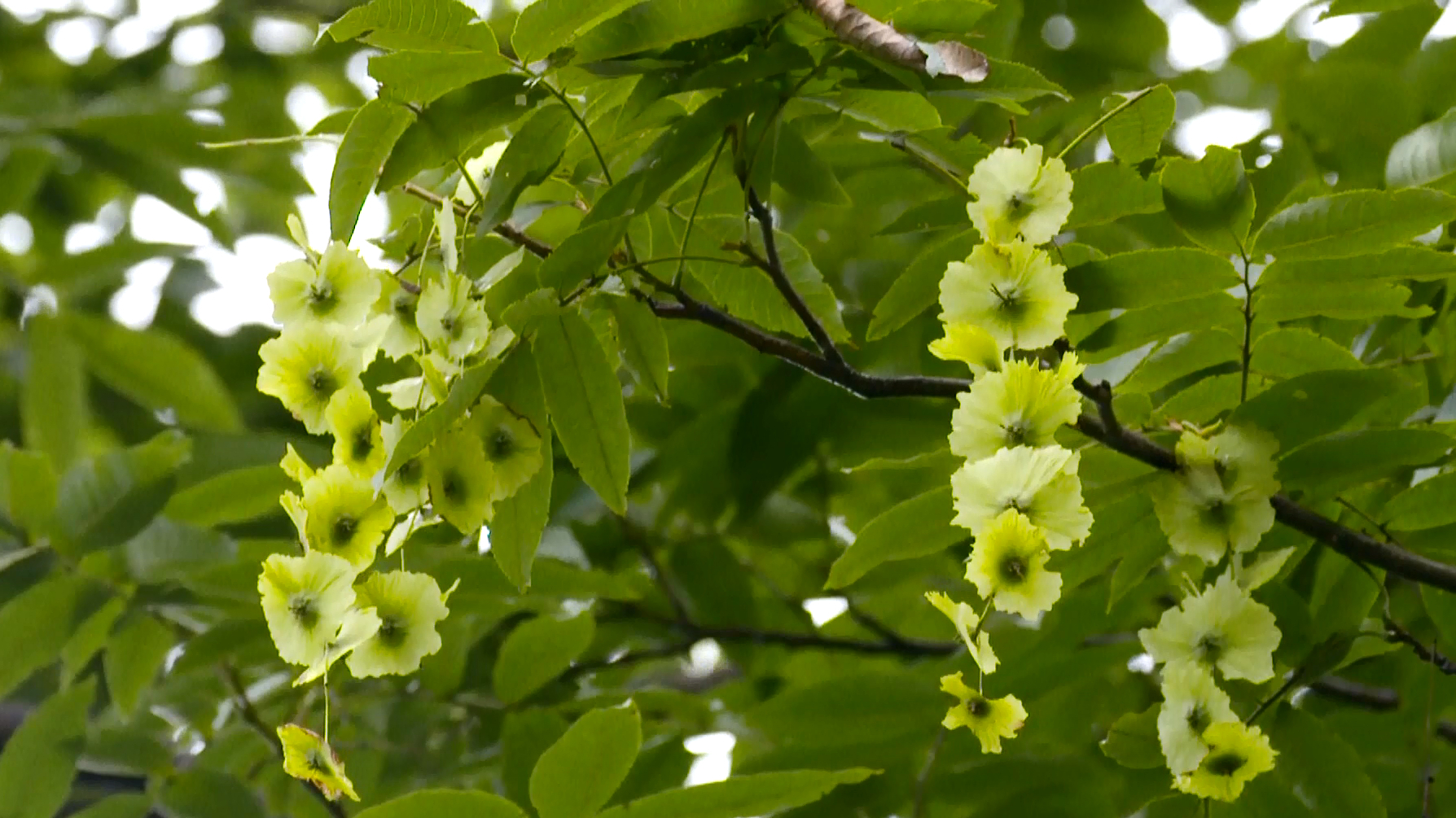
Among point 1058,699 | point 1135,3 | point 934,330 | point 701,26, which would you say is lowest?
point 1058,699

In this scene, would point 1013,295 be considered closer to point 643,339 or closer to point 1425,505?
point 643,339

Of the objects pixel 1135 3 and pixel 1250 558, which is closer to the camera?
pixel 1250 558

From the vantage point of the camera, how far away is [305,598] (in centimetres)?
60

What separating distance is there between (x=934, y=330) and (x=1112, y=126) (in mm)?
421

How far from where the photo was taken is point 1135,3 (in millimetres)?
1223

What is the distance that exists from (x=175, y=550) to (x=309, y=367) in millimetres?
398

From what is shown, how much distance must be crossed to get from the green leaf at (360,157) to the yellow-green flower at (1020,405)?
29 centimetres

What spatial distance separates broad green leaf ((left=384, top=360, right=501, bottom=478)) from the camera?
58 cm

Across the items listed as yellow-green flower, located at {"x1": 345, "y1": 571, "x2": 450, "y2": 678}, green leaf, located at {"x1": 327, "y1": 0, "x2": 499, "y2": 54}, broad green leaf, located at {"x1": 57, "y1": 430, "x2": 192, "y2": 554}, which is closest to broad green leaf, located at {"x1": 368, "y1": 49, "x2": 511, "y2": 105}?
green leaf, located at {"x1": 327, "y1": 0, "x2": 499, "y2": 54}

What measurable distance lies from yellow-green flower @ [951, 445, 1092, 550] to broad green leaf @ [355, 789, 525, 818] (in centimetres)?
35

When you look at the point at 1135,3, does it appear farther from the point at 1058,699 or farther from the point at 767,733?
the point at 767,733

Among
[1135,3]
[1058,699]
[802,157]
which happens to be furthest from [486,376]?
[1135,3]

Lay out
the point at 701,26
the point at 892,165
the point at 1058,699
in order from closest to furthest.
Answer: the point at 701,26 < the point at 892,165 < the point at 1058,699

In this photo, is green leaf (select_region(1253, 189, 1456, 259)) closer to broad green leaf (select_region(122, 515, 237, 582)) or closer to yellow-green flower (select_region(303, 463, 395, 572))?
yellow-green flower (select_region(303, 463, 395, 572))
